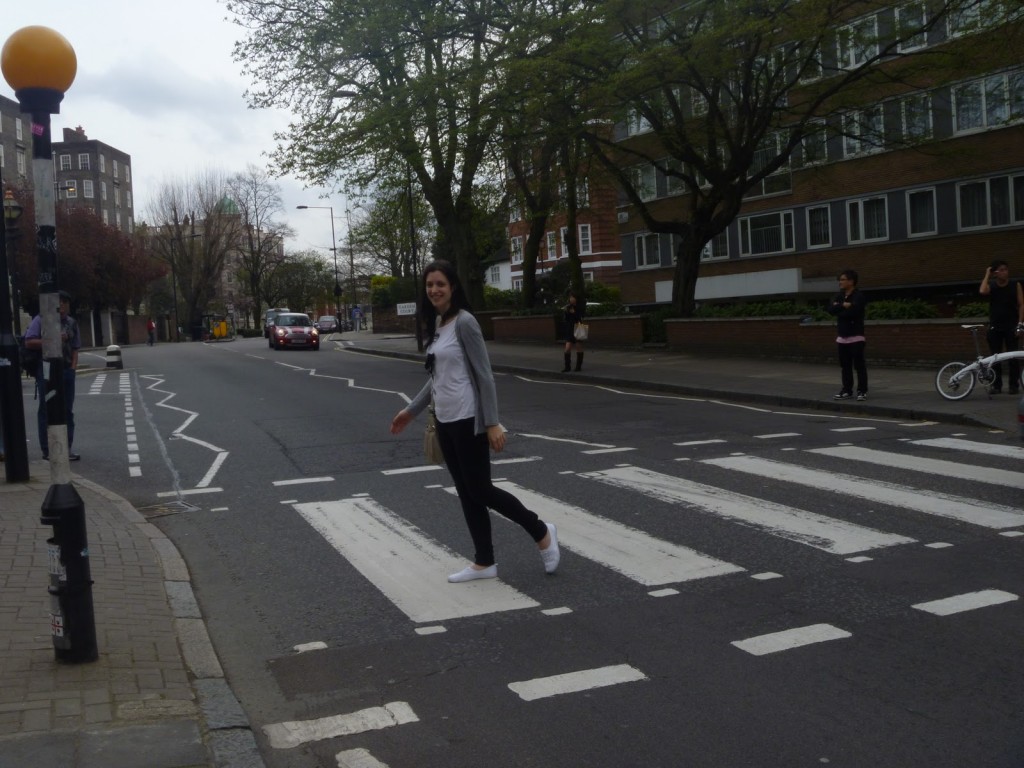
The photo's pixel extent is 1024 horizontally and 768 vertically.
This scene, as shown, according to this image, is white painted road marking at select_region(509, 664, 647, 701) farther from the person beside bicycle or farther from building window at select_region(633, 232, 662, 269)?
building window at select_region(633, 232, 662, 269)

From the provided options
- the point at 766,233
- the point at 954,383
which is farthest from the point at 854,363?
→ the point at 766,233

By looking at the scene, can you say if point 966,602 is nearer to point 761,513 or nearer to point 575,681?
point 575,681

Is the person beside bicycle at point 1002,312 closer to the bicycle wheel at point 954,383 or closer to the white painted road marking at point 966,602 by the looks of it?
the bicycle wheel at point 954,383

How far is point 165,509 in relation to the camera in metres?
9.63

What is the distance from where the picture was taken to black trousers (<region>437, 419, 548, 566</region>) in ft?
20.6

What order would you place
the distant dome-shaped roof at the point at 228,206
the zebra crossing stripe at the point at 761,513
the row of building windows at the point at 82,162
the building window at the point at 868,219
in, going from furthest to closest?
the row of building windows at the point at 82,162, the distant dome-shaped roof at the point at 228,206, the building window at the point at 868,219, the zebra crossing stripe at the point at 761,513

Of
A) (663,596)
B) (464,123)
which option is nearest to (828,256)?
(464,123)

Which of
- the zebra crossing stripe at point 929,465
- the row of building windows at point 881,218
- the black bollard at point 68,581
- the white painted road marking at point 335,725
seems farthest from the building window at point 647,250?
the white painted road marking at point 335,725

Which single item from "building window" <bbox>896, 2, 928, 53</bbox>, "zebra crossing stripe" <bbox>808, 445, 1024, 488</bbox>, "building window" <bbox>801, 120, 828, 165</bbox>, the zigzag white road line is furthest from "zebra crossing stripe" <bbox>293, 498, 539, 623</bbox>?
"building window" <bbox>801, 120, 828, 165</bbox>

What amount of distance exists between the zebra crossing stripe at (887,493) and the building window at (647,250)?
37.6 metres

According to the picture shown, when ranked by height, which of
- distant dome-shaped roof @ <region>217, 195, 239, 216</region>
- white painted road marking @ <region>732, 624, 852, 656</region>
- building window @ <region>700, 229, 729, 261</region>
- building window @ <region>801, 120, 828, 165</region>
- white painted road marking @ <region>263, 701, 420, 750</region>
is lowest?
white painted road marking @ <region>263, 701, 420, 750</region>

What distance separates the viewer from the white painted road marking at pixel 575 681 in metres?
4.70

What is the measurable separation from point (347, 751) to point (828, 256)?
37528 mm

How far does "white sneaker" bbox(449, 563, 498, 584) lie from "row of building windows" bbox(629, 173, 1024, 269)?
30.9 meters
